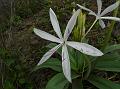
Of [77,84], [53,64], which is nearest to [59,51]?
[53,64]

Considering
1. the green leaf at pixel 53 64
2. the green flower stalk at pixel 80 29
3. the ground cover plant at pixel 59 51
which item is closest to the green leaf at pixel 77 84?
the ground cover plant at pixel 59 51

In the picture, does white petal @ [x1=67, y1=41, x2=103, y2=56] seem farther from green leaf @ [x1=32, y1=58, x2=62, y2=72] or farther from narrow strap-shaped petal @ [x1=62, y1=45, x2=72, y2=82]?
green leaf @ [x1=32, y1=58, x2=62, y2=72]

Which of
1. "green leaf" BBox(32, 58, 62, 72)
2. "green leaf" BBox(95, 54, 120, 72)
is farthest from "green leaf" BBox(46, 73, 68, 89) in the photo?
"green leaf" BBox(95, 54, 120, 72)

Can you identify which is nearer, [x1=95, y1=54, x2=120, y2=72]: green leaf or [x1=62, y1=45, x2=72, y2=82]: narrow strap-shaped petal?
[x1=62, y1=45, x2=72, y2=82]: narrow strap-shaped petal

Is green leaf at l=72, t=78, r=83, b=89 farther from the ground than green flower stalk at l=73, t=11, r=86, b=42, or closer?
closer

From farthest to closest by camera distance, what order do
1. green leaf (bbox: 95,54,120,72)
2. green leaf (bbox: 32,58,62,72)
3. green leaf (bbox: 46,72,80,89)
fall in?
1. green leaf (bbox: 32,58,62,72)
2. green leaf (bbox: 95,54,120,72)
3. green leaf (bbox: 46,72,80,89)

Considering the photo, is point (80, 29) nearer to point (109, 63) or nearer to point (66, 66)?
point (66, 66)
